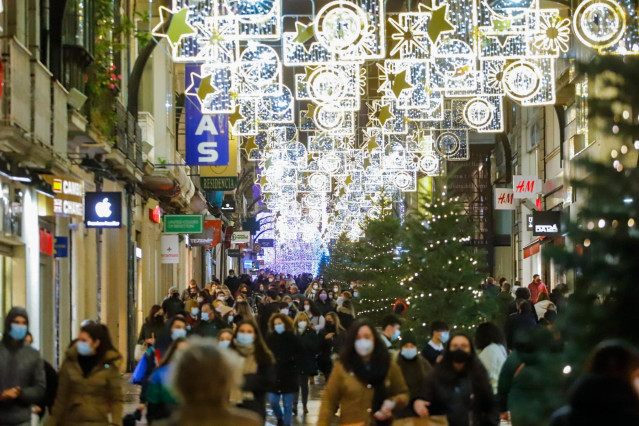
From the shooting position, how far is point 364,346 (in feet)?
35.9

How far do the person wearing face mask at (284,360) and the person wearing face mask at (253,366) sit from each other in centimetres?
328

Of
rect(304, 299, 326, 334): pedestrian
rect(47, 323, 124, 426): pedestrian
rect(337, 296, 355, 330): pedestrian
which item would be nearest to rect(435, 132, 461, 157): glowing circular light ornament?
rect(304, 299, 326, 334): pedestrian

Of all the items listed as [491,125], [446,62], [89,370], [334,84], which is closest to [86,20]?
[334,84]

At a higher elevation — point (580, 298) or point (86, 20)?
point (86, 20)

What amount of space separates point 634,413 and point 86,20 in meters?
18.9

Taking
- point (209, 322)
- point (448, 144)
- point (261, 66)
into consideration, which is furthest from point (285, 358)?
point (448, 144)

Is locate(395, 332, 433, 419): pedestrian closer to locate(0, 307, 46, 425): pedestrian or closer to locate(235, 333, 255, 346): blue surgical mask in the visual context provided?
locate(235, 333, 255, 346): blue surgical mask

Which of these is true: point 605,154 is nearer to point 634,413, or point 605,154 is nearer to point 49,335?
point 634,413

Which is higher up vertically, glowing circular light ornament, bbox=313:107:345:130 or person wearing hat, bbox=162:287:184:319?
glowing circular light ornament, bbox=313:107:345:130

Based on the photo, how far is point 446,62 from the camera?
2322cm

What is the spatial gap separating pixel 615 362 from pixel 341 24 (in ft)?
39.1

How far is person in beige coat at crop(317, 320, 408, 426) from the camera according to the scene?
10.9 m

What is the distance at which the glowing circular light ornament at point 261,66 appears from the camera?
21312 millimetres

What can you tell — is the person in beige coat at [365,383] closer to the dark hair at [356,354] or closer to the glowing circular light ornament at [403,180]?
the dark hair at [356,354]
